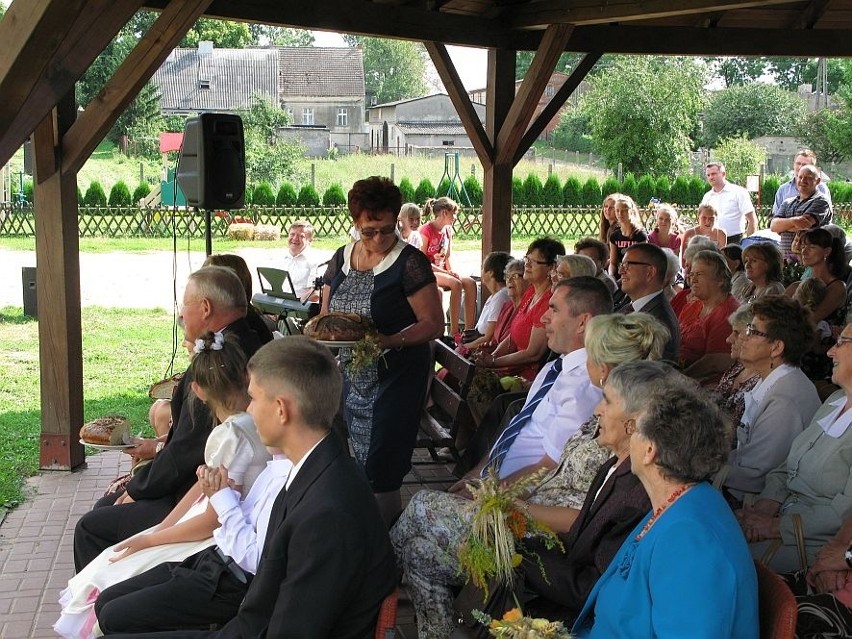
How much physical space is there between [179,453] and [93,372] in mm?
6568

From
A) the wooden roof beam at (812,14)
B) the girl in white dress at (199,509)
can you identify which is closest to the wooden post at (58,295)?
the girl in white dress at (199,509)

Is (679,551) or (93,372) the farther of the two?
(93,372)

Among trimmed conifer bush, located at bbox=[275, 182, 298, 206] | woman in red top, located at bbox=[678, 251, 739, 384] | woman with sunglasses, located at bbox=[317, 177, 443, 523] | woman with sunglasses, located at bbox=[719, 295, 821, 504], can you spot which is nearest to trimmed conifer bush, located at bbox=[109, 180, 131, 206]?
trimmed conifer bush, located at bbox=[275, 182, 298, 206]

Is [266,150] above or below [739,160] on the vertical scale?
above

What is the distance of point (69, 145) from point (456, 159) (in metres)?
21.8

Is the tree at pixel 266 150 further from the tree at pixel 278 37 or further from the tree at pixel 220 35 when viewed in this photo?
the tree at pixel 278 37

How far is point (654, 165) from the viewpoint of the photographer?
32.6 m

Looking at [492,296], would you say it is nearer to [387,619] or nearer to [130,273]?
[387,619]

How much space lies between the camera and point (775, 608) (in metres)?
2.14

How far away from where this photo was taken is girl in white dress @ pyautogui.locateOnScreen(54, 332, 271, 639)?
308 centimetres

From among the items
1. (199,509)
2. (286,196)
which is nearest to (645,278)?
(199,509)

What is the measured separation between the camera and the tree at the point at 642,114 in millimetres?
31453

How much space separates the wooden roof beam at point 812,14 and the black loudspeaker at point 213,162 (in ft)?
16.2

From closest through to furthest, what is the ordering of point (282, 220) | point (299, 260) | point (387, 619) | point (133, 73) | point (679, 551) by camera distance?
point (679, 551)
point (387, 619)
point (133, 73)
point (299, 260)
point (282, 220)
